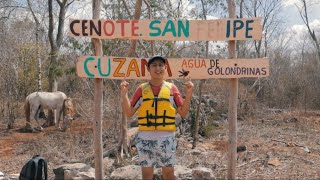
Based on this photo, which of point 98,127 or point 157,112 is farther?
point 98,127

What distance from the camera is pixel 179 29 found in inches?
183

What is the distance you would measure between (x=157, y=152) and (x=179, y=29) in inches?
64.8

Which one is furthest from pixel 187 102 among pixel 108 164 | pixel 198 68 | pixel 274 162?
pixel 274 162

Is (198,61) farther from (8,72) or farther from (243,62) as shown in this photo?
(8,72)

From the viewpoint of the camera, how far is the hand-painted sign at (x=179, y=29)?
4.59 m

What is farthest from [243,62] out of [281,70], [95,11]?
[281,70]

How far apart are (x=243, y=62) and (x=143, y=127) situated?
1643 millimetres

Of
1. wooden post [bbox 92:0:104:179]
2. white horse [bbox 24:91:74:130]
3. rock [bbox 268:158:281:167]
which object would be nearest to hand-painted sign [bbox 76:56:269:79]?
wooden post [bbox 92:0:104:179]

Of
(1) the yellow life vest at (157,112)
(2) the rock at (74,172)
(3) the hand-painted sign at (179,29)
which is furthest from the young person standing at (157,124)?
(2) the rock at (74,172)

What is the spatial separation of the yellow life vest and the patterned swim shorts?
14cm

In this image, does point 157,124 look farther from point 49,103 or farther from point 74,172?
point 49,103

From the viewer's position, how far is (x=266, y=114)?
17.2 m

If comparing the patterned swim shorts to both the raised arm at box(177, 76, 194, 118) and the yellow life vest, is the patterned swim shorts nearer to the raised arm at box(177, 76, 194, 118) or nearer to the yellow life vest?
the yellow life vest

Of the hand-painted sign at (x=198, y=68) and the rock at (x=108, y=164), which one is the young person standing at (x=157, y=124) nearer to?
the hand-painted sign at (x=198, y=68)
